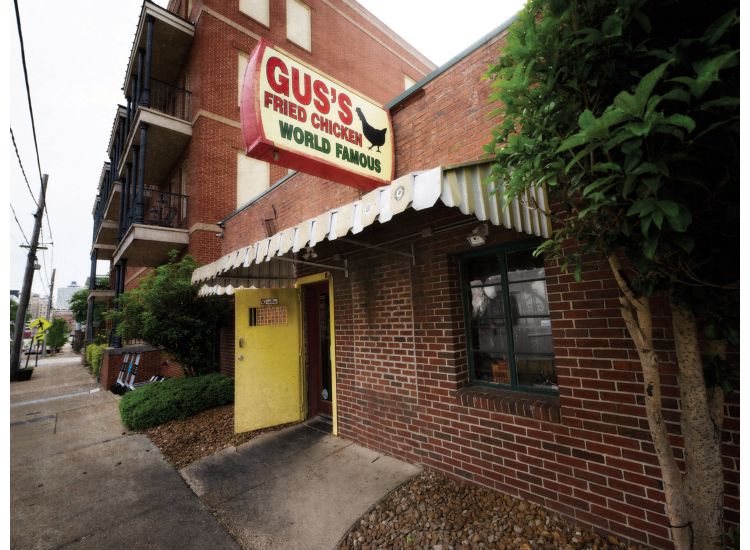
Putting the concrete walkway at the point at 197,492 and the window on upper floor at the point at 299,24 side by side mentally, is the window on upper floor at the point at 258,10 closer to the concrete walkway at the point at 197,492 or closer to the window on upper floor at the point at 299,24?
the window on upper floor at the point at 299,24

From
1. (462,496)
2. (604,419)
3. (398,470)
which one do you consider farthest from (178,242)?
(604,419)

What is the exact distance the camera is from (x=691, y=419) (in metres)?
1.57

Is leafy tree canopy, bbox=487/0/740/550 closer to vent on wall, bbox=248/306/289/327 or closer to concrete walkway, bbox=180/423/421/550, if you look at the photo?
concrete walkway, bbox=180/423/421/550

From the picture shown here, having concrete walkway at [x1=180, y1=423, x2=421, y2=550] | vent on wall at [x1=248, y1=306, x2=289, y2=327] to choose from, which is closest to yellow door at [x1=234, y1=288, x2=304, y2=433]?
vent on wall at [x1=248, y1=306, x2=289, y2=327]

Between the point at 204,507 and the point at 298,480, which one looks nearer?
the point at 204,507

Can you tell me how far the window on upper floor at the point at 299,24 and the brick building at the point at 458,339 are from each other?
979 centimetres

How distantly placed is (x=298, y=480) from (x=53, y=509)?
2625 millimetres

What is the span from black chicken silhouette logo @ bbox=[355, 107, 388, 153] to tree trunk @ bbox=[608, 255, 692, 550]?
10.7 ft

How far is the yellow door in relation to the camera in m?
5.52

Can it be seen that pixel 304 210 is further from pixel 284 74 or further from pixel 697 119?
pixel 697 119

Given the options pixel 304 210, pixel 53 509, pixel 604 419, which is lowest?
pixel 53 509

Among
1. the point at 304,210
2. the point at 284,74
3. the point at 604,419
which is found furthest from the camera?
the point at 304,210

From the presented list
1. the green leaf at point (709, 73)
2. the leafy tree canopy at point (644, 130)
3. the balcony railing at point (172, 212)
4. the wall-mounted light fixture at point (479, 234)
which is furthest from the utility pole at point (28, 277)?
the green leaf at point (709, 73)

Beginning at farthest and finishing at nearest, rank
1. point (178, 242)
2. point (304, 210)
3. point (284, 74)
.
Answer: point (178, 242), point (304, 210), point (284, 74)
